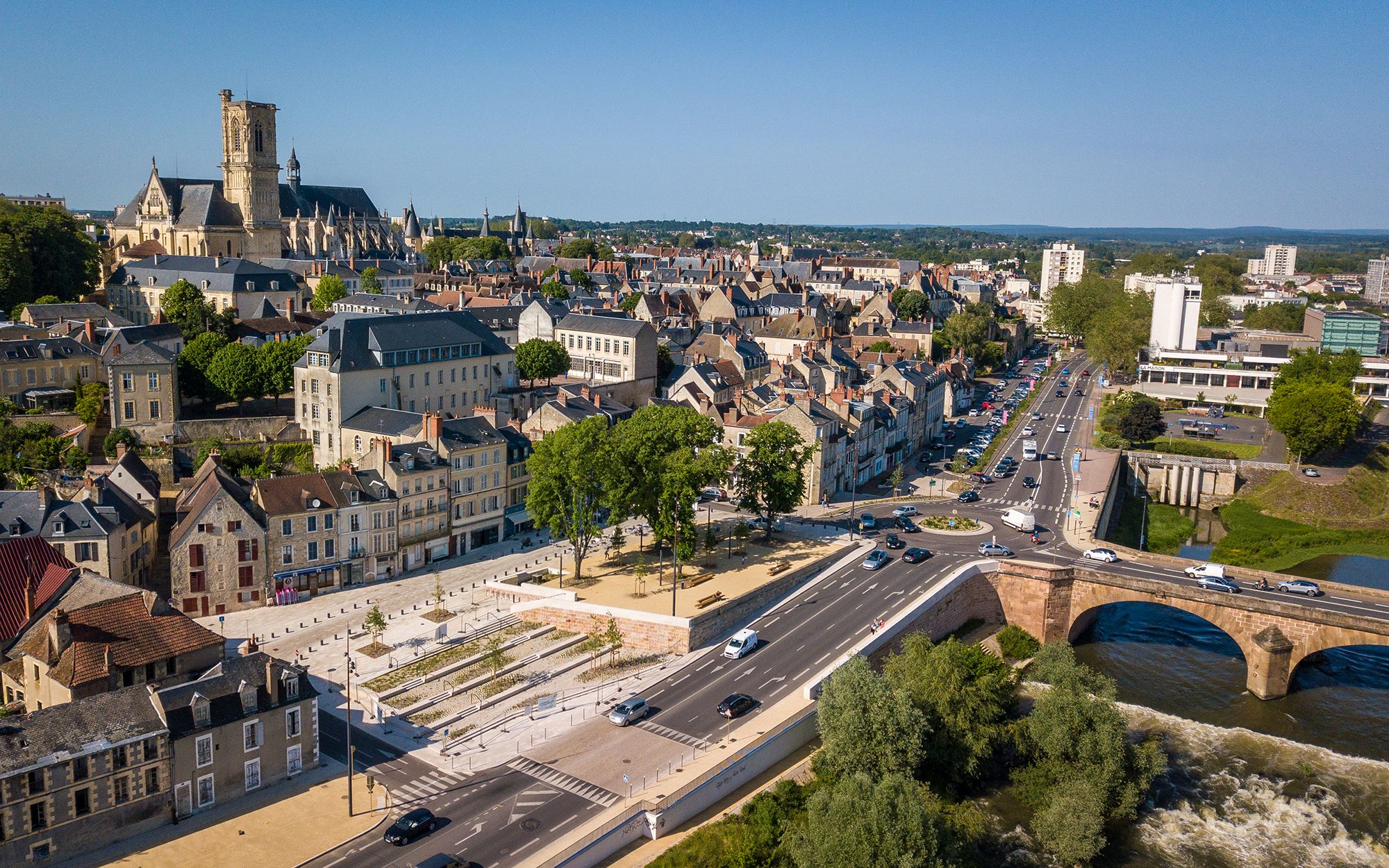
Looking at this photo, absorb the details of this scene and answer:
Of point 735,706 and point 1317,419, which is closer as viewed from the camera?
point 735,706

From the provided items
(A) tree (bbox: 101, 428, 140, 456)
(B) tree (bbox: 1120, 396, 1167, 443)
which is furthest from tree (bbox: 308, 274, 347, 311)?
(B) tree (bbox: 1120, 396, 1167, 443)

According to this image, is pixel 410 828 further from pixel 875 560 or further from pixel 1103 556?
pixel 1103 556

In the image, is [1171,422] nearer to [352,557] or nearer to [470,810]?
[352,557]

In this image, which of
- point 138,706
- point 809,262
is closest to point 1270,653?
point 138,706

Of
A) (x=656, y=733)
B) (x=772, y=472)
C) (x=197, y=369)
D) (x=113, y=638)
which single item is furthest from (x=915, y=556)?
(x=197, y=369)

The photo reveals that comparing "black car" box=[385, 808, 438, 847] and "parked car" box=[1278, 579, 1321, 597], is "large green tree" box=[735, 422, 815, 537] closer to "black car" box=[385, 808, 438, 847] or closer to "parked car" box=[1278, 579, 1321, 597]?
"parked car" box=[1278, 579, 1321, 597]
